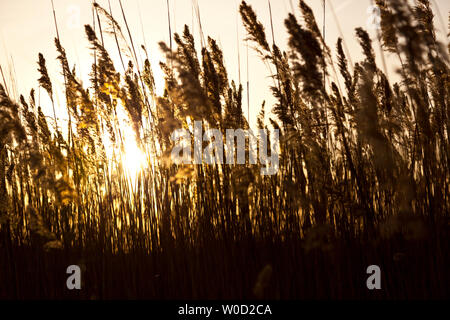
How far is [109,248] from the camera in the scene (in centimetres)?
222

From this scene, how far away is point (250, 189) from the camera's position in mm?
1905

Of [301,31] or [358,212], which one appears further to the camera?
[358,212]

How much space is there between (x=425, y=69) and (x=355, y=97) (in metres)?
0.36

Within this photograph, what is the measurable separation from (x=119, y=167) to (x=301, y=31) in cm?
143

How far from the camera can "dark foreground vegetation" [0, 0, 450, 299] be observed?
1.63 metres

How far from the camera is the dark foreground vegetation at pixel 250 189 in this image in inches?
64.2
